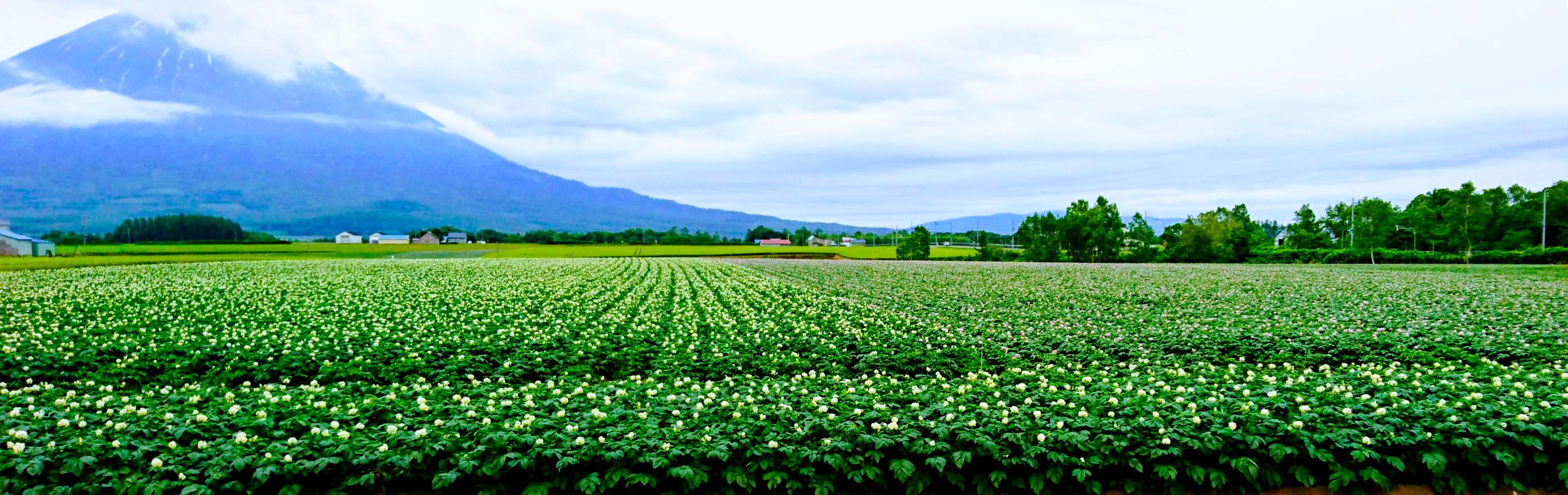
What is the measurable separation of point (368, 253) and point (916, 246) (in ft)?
182

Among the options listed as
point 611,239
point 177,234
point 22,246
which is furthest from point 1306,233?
point 177,234

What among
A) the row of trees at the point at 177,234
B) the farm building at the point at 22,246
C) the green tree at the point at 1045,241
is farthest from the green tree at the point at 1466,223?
the row of trees at the point at 177,234

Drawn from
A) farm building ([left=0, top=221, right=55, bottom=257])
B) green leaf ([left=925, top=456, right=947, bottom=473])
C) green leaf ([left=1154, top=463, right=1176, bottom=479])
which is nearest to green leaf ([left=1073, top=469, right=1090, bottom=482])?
green leaf ([left=1154, top=463, right=1176, bottom=479])

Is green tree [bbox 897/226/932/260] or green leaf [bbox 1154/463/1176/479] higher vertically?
green tree [bbox 897/226/932/260]

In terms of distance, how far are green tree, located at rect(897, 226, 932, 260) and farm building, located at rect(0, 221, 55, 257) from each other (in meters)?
75.7

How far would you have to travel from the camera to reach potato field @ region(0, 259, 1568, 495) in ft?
18.1

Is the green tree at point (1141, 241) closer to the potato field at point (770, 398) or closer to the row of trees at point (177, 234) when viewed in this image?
the potato field at point (770, 398)

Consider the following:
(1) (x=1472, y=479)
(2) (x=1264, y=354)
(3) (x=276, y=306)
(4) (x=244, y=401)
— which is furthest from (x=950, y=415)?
(3) (x=276, y=306)

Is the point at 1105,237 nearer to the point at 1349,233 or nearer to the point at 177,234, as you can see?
the point at 1349,233

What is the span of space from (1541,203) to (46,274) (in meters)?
110

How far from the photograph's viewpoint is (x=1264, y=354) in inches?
466

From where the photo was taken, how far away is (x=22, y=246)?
64.2 meters

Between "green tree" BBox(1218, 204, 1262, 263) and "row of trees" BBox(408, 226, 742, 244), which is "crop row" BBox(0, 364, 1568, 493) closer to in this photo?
"green tree" BBox(1218, 204, 1262, 263)

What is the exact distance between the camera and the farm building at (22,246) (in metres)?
62.7
